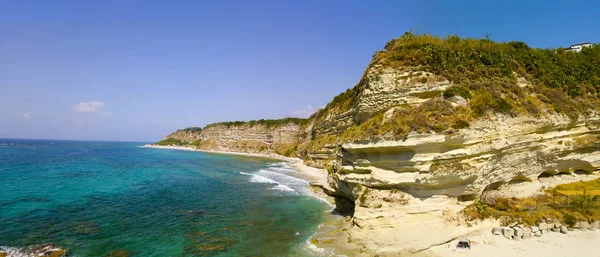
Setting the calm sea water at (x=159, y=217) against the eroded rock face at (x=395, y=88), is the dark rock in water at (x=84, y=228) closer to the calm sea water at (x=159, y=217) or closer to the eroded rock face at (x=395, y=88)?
the calm sea water at (x=159, y=217)

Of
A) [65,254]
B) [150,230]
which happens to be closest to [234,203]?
[150,230]

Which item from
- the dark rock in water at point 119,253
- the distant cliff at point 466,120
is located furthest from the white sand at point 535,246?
the dark rock in water at point 119,253

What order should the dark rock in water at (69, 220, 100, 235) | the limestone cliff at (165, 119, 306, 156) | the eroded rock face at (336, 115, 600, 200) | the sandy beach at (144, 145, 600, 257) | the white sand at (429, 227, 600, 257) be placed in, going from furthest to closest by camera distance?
the limestone cliff at (165, 119, 306, 156), the dark rock in water at (69, 220, 100, 235), the eroded rock face at (336, 115, 600, 200), the sandy beach at (144, 145, 600, 257), the white sand at (429, 227, 600, 257)

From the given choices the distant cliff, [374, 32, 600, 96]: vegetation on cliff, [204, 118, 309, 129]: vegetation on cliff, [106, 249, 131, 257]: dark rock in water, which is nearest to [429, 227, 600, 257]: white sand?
the distant cliff

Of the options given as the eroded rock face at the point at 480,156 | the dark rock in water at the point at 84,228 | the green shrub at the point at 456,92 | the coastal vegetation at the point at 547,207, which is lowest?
the dark rock in water at the point at 84,228

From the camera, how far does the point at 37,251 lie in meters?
15.7

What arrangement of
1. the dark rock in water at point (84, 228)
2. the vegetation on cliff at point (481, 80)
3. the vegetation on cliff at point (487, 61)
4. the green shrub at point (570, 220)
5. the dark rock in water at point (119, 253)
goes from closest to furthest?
1. the dark rock in water at point (119, 253)
2. the green shrub at point (570, 220)
3. the vegetation on cliff at point (481, 80)
4. the dark rock in water at point (84, 228)
5. the vegetation on cliff at point (487, 61)

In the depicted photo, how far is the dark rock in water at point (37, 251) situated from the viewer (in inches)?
603

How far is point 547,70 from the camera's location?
891 inches

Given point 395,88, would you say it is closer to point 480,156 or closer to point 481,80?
point 481,80

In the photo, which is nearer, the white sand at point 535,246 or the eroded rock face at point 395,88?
the white sand at point 535,246

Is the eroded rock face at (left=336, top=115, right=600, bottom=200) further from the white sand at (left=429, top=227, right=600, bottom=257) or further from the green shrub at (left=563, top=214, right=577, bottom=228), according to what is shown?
the green shrub at (left=563, top=214, right=577, bottom=228)

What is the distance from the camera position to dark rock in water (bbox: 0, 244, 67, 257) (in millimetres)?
15328

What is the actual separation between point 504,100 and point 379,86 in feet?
25.0
